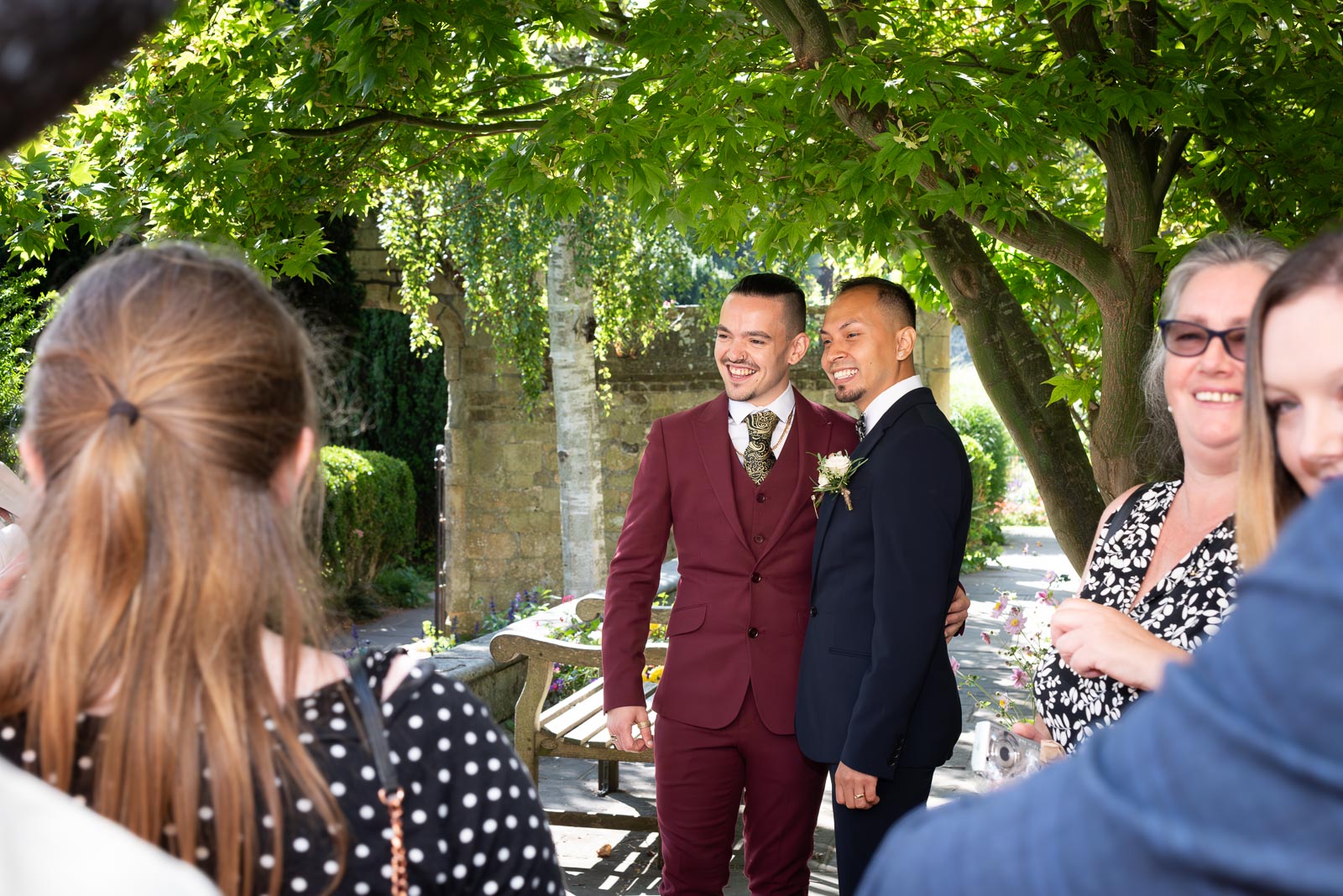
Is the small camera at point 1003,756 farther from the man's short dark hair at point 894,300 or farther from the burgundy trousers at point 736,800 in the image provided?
the man's short dark hair at point 894,300

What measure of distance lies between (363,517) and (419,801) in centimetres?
1226

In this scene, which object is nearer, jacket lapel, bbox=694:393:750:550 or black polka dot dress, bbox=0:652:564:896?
black polka dot dress, bbox=0:652:564:896

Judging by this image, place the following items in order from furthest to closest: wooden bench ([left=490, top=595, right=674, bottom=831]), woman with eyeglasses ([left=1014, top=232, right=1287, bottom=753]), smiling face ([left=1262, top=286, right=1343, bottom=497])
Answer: wooden bench ([left=490, top=595, right=674, bottom=831]) < woman with eyeglasses ([left=1014, top=232, right=1287, bottom=753]) < smiling face ([left=1262, top=286, right=1343, bottom=497])

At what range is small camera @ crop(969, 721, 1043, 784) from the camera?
174 centimetres

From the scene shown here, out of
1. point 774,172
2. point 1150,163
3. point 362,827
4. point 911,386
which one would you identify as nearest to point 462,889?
point 362,827

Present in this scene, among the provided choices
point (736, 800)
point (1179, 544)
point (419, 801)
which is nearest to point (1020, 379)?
point (736, 800)

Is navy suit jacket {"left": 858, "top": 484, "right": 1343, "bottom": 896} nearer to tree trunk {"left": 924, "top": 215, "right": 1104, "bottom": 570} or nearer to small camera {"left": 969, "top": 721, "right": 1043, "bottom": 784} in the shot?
small camera {"left": 969, "top": 721, "right": 1043, "bottom": 784}

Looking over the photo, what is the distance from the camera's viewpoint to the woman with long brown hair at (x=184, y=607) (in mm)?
1073

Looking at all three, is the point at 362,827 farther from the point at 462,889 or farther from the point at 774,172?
the point at 774,172

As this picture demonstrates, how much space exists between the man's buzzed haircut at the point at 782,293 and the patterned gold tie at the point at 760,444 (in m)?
0.26

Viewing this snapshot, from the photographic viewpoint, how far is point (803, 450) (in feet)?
10.9

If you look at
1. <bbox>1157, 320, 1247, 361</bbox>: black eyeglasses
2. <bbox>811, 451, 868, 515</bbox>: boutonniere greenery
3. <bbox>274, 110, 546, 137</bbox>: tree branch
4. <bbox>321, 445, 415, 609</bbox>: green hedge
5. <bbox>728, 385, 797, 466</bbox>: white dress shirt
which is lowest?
<bbox>321, 445, 415, 609</bbox>: green hedge

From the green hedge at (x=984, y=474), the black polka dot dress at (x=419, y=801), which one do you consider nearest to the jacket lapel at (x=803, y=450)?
the black polka dot dress at (x=419, y=801)

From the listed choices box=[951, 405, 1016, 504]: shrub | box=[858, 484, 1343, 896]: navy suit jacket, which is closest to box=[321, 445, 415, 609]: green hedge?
box=[951, 405, 1016, 504]: shrub
